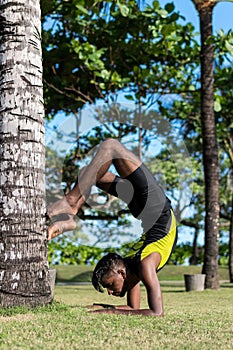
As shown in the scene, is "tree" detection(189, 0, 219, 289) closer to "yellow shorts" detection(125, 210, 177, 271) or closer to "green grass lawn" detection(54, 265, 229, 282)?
"green grass lawn" detection(54, 265, 229, 282)

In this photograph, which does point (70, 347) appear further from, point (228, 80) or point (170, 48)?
point (228, 80)

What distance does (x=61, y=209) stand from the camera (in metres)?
4.93

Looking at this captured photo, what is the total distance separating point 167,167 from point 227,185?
20.9 feet

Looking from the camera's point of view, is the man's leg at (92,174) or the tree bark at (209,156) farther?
the tree bark at (209,156)

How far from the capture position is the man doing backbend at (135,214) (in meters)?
5.01

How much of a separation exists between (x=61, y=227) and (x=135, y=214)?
39.9 inches

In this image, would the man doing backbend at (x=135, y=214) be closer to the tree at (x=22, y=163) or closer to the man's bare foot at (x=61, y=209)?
the man's bare foot at (x=61, y=209)

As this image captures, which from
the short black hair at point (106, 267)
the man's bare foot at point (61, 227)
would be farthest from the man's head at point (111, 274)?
the man's bare foot at point (61, 227)

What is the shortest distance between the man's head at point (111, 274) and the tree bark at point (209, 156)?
713 centimetres

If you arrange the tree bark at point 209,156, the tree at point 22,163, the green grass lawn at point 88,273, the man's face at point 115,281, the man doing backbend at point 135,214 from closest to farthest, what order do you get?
1. the tree at point 22,163
2. the man doing backbend at point 135,214
3. the man's face at point 115,281
4. the tree bark at point 209,156
5. the green grass lawn at point 88,273

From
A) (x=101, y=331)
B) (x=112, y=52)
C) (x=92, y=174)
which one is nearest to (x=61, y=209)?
(x=92, y=174)

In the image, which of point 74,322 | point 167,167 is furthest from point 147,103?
point 74,322

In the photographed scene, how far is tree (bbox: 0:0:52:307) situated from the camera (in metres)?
4.73

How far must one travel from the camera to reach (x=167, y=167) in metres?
20.0
